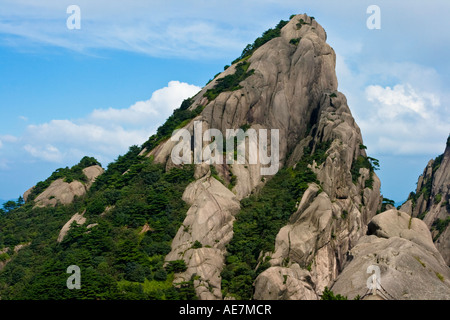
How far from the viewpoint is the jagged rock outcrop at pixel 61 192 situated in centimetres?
10906

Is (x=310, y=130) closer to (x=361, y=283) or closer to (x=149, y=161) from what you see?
(x=149, y=161)

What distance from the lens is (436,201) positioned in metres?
113

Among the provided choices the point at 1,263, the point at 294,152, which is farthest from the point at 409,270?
the point at 1,263

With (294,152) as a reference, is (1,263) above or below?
below

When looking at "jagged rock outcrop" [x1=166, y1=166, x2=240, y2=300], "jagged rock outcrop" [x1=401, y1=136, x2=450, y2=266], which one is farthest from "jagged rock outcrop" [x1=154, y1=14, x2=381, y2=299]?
"jagged rock outcrop" [x1=401, y1=136, x2=450, y2=266]

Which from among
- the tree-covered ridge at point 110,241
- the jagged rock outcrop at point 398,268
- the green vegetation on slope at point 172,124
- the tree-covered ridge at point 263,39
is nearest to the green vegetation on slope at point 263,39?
the tree-covered ridge at point 263,39

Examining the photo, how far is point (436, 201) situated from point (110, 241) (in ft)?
219

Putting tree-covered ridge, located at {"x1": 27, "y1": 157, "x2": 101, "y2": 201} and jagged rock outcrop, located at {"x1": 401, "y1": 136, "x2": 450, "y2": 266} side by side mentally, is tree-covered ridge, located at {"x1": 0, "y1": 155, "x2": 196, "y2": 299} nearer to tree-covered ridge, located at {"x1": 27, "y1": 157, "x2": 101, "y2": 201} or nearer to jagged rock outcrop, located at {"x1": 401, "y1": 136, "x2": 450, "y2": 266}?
tree-covered ridge, located at {"x1": 27, "y1": 157, "x2": 101, "y2": 201}

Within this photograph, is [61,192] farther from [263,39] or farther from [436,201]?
[436,201]

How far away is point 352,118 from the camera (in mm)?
101875

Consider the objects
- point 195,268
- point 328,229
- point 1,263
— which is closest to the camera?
point 195,268

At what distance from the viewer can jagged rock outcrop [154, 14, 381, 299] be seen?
77.9 meters

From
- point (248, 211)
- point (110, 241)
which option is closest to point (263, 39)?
point (248, 211)
